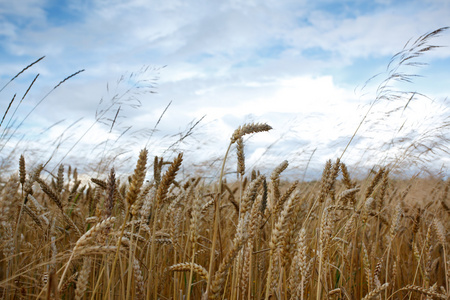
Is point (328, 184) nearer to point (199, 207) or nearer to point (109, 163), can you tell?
point (199, 207)

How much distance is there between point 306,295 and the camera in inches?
73.9

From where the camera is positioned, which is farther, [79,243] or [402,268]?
[402,268]

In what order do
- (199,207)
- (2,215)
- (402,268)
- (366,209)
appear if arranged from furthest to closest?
(402,268)
(366,209)
(199,207)
(2,215)

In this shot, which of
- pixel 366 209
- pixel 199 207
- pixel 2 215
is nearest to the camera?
pixel 2 215

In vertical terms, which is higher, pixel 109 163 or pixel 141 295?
pixel 109 163

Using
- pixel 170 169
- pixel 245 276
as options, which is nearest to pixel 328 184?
pixel 245 276

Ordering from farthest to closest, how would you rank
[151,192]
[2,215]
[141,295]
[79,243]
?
[151,192] < [141,295] < [2,215] < [79,243]

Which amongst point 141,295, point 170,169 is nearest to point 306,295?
point 141,295

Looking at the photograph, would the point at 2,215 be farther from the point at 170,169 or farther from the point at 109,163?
the point at 109,163

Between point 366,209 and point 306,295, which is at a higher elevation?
point 366,209

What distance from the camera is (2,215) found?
1.13 metres

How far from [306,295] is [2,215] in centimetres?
141

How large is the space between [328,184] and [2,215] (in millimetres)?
1405

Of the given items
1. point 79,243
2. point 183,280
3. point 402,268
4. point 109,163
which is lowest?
point 402,268
